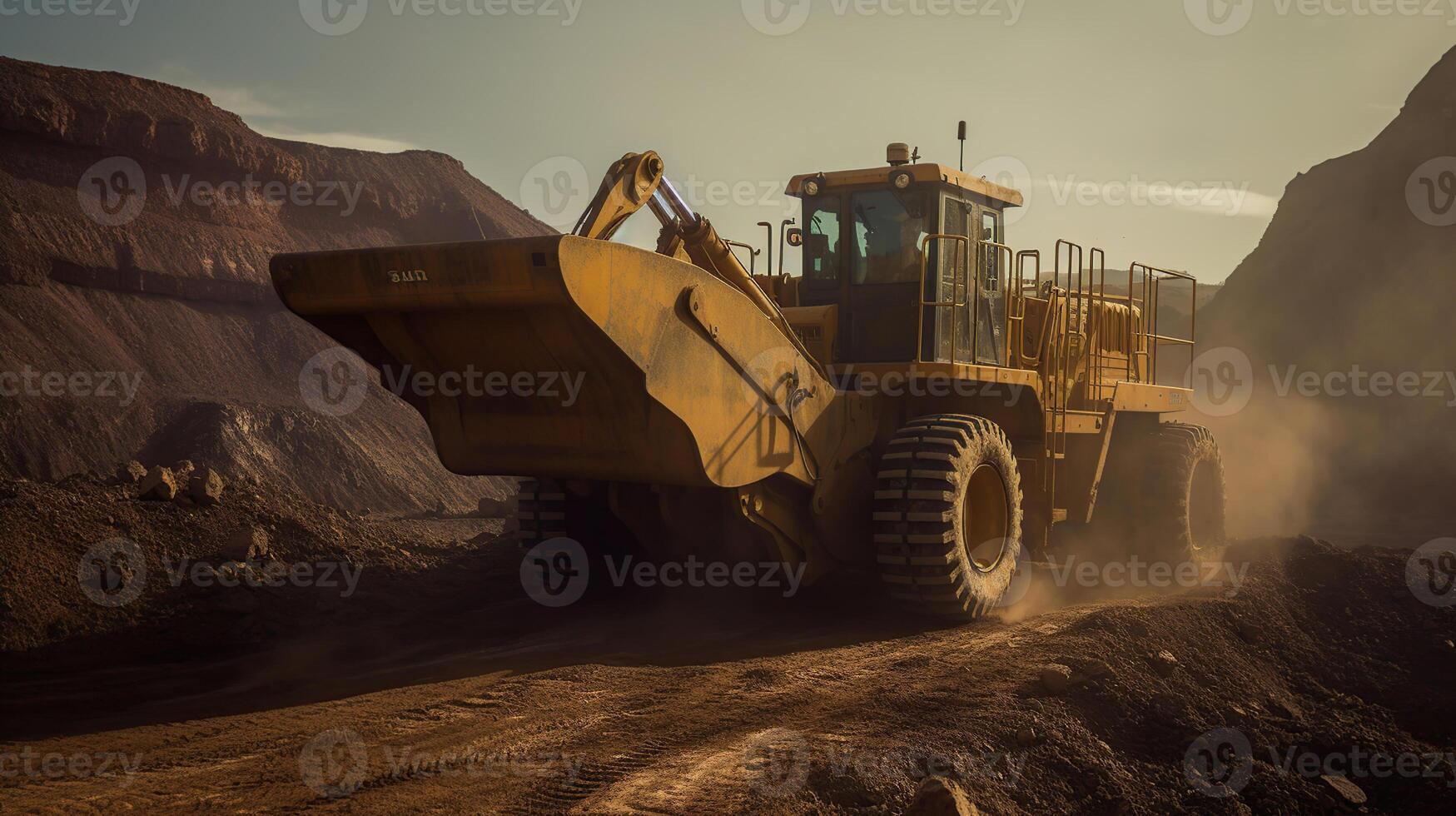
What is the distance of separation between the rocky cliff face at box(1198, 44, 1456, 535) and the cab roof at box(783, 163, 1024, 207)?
19.4 meters

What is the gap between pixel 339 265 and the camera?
7.00 m

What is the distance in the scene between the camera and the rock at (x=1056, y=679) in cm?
653

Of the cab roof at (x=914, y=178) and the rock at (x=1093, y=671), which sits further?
the cab roof at (x=914, y=178)

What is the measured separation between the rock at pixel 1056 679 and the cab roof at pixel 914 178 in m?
4.59

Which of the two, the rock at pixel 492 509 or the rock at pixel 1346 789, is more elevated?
the rock at pixel 492 509

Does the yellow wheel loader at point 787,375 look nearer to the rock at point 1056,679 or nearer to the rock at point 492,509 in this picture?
the rock at point 1056,679

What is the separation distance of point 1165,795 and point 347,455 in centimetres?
2686

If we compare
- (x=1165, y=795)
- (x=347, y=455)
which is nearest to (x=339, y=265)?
(x=1165, y=795)

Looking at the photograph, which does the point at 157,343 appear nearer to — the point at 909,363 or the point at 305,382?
the point at 305,382

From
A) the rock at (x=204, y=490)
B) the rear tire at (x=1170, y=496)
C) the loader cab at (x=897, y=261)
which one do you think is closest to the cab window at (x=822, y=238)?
the loader cab at (x=897, y=261)

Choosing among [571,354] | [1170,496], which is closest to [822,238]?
[571,354]

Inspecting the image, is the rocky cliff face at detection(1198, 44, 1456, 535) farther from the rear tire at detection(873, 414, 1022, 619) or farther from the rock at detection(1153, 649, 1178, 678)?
the rock at detection(1153, 649, 1178, 678)

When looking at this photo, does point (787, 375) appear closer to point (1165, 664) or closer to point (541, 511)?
point (541, 511)

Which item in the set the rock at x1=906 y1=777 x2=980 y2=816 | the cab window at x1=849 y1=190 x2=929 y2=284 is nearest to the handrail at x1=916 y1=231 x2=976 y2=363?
the cab window at x1=849 y1=190 x2=929 y2=284
